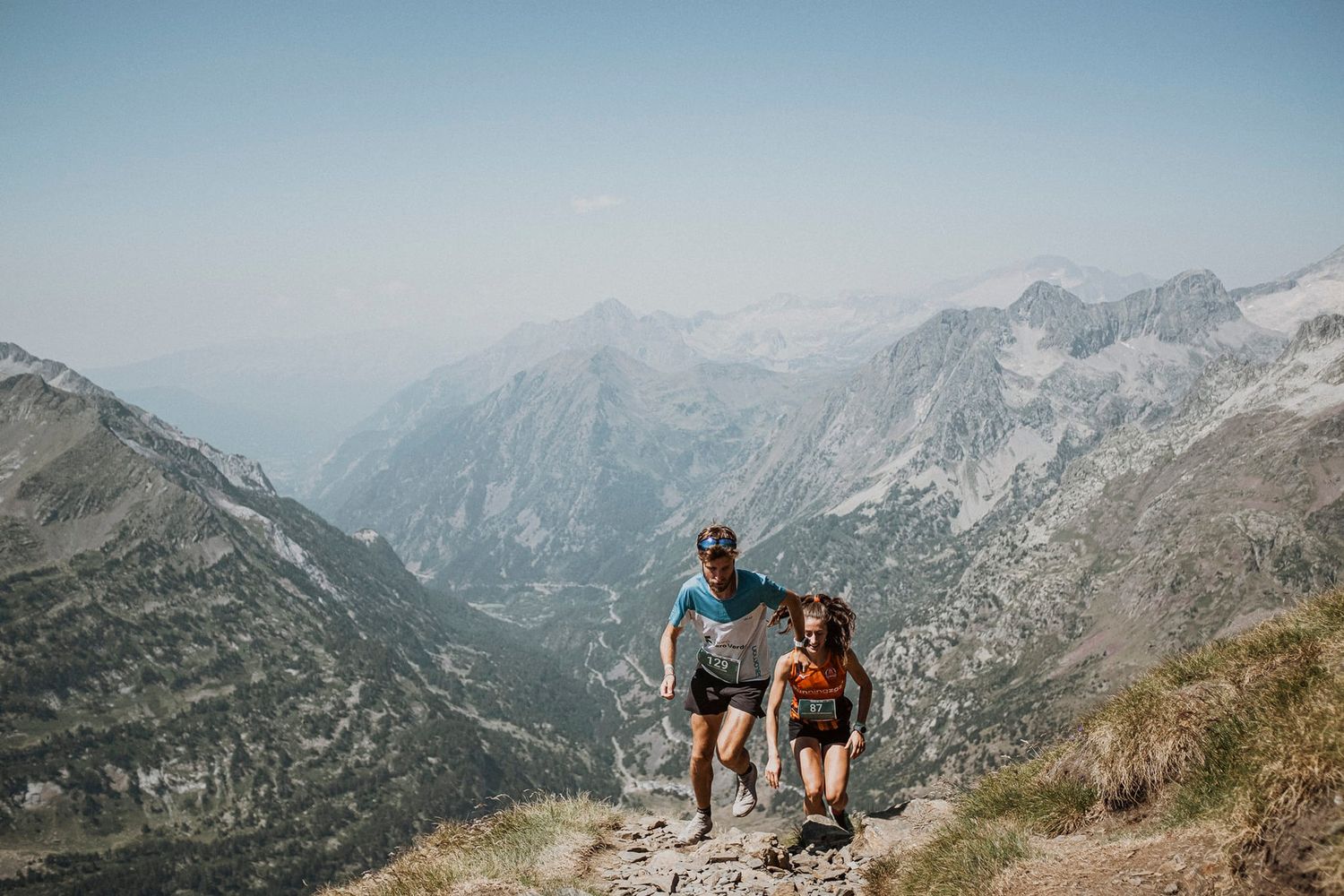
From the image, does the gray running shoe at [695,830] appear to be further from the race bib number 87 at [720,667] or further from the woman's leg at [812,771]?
the race bib number 87 at [720,667]

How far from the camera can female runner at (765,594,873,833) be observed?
1205 centimetres

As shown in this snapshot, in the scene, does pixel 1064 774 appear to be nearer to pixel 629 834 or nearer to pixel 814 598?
pixel 814 598

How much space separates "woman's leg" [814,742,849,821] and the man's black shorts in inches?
56.2

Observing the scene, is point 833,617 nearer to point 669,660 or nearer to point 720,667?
point 720,667

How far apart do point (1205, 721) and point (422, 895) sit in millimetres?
10886

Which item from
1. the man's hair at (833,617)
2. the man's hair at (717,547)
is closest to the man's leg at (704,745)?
the man's hair at (833,617)

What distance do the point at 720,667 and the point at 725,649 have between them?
13.7 inches

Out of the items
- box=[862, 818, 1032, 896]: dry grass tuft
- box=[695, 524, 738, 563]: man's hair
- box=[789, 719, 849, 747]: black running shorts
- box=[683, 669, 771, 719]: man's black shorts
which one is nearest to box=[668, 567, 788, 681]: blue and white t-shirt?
box=[683, 669, 771, 719]: man's black shorts

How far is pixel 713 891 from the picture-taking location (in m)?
10.4

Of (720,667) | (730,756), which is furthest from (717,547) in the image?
(730,756)

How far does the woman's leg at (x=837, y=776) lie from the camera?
11.9 metres

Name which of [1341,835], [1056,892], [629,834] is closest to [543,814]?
[629,834]

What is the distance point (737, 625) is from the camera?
12117 millimetres

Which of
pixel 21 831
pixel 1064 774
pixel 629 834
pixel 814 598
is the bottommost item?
pixel 21 831
